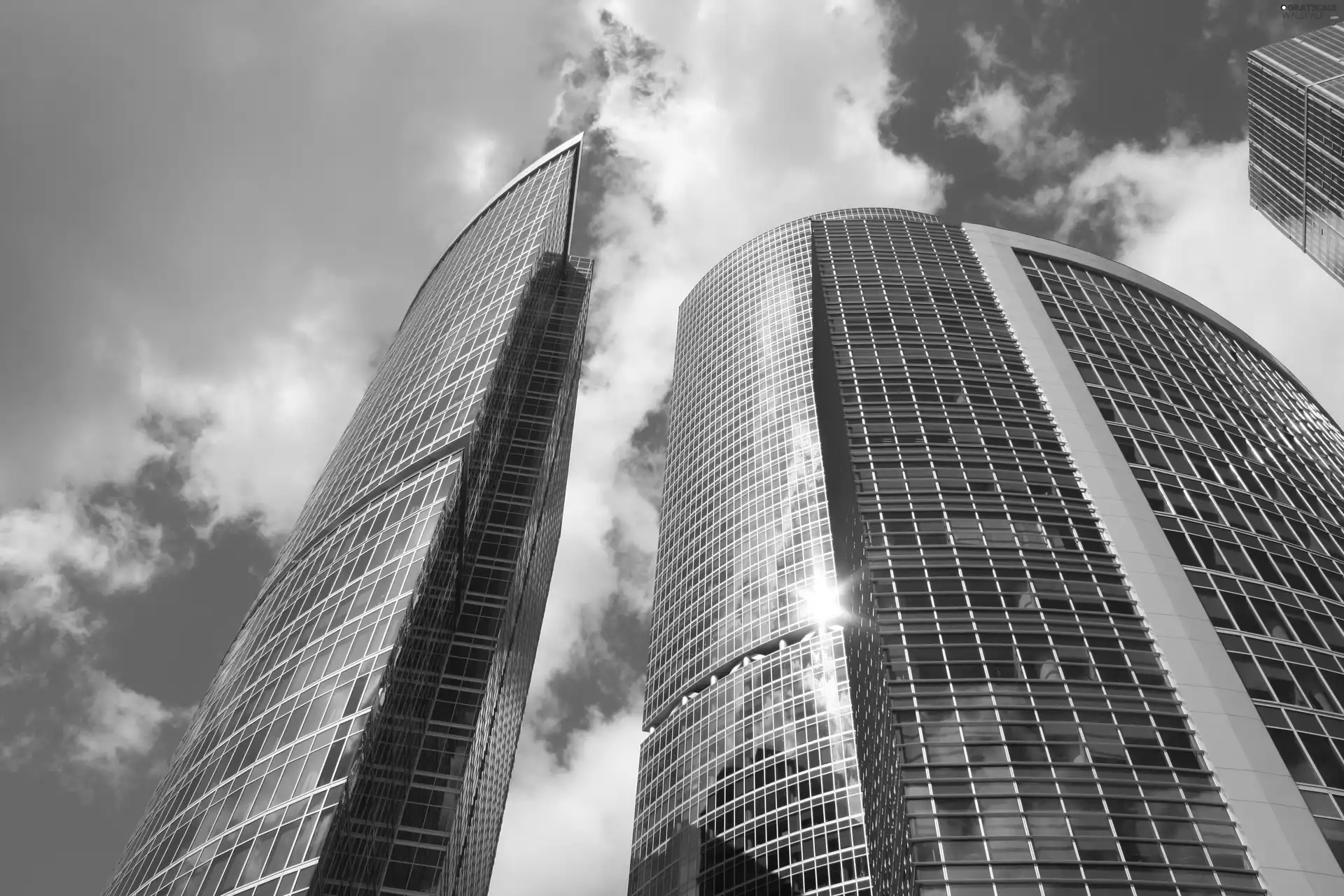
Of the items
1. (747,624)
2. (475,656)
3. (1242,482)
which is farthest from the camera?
(747,624)

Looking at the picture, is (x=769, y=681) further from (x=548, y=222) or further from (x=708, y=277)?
(x=708, y=277)

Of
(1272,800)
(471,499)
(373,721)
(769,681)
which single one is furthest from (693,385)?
(1272,800)

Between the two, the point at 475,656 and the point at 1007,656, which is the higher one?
the point at 475,656

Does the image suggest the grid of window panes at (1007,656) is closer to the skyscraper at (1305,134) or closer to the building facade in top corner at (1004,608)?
the building facade in top corner at (1004,608)

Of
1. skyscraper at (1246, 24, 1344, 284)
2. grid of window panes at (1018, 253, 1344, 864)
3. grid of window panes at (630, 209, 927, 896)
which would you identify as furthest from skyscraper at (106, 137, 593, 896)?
skyscraper at (1246, 24, 1344, 284)

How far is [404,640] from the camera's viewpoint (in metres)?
54.4

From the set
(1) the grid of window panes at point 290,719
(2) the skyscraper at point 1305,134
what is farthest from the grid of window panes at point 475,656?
(2) the skyscraper at point 1305,134

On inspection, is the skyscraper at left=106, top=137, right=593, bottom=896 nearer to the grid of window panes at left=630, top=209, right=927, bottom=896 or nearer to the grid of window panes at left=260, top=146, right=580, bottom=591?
the grid of window panes at left=260, top=146, right=580, bottom=591

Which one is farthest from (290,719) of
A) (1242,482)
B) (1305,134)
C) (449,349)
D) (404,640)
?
(1305,134)

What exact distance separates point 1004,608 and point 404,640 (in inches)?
1260

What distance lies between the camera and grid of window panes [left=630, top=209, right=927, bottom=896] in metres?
77.2

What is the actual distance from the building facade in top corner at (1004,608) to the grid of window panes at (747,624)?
34 cm

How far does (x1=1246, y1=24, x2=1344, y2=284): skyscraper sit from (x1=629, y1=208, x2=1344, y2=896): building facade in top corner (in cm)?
8585

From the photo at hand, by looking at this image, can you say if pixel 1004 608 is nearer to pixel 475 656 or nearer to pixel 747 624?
pixel 475 656
